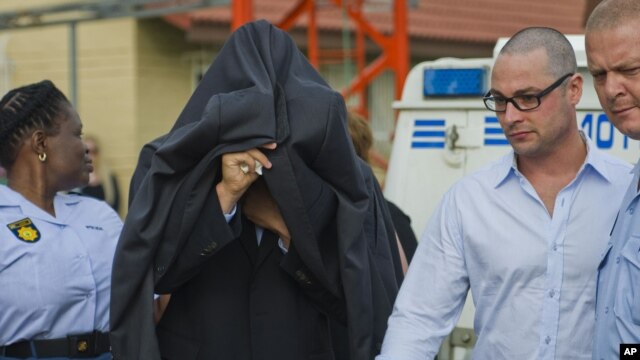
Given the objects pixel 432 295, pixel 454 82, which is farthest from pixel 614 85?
pixel 454 82

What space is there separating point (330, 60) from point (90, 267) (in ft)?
29.4

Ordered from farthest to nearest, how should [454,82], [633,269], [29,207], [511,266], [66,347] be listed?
1. [454,82]
2. [29,207]
3. [66,347]
4. [511,266]
5. [633,269]

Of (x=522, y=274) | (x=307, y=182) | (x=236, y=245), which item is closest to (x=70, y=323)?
(x=236, y=245)

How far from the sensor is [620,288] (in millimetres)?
2539

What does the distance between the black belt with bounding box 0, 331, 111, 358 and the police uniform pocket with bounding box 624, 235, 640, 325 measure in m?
1.86

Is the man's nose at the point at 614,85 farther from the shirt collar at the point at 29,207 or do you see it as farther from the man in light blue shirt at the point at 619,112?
the shirt collar at the point at 29,207

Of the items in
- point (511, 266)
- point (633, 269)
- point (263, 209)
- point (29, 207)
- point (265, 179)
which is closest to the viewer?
point (633, 269)

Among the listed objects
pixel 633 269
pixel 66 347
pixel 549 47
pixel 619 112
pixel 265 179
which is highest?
pixel 549 47

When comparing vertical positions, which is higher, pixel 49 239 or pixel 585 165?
pixel 585 165

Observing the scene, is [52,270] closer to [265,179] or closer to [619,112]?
[265,179]

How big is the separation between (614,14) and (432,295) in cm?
97

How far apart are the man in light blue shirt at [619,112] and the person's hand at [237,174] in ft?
3.02

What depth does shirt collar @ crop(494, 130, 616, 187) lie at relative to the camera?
2986 millimetres

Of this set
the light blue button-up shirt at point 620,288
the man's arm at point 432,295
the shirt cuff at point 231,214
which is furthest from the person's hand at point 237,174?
the light blue button-up shirt at point 620,288
